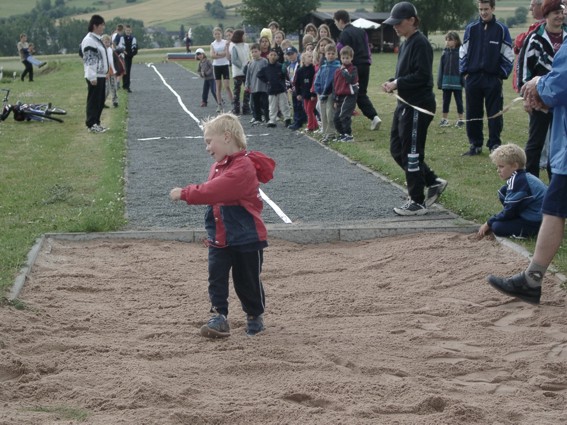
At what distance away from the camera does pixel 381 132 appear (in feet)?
58.1

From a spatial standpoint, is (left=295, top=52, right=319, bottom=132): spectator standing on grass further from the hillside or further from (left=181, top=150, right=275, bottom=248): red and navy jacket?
the hillside

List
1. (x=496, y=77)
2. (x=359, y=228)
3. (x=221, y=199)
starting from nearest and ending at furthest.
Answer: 1. (x=221, y=199)
2. (x=359, y=228)
3. (x=496, y=77)

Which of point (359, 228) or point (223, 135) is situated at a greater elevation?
point (223, 135)

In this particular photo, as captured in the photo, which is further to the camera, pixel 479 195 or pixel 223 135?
pixel 479 195

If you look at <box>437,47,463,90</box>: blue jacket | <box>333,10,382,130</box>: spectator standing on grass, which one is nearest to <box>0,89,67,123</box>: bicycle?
<box>333,10,382,130</box>: spectator standing on grass

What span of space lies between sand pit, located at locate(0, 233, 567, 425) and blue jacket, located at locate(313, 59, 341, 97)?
26.1ft

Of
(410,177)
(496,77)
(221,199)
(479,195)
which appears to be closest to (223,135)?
(221,199)

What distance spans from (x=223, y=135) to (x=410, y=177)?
4399mm

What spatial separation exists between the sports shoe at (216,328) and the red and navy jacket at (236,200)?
1.72 feet

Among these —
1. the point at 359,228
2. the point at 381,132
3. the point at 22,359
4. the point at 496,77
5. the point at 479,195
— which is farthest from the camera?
the point at 381,132

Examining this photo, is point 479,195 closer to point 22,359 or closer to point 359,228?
point 359,228

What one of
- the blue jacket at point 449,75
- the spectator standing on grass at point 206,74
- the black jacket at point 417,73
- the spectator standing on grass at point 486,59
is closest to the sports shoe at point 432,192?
the black jacket at point 417,73

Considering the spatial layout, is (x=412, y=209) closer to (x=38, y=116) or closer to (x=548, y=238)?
(x=548, y=238)

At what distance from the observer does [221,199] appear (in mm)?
6258
